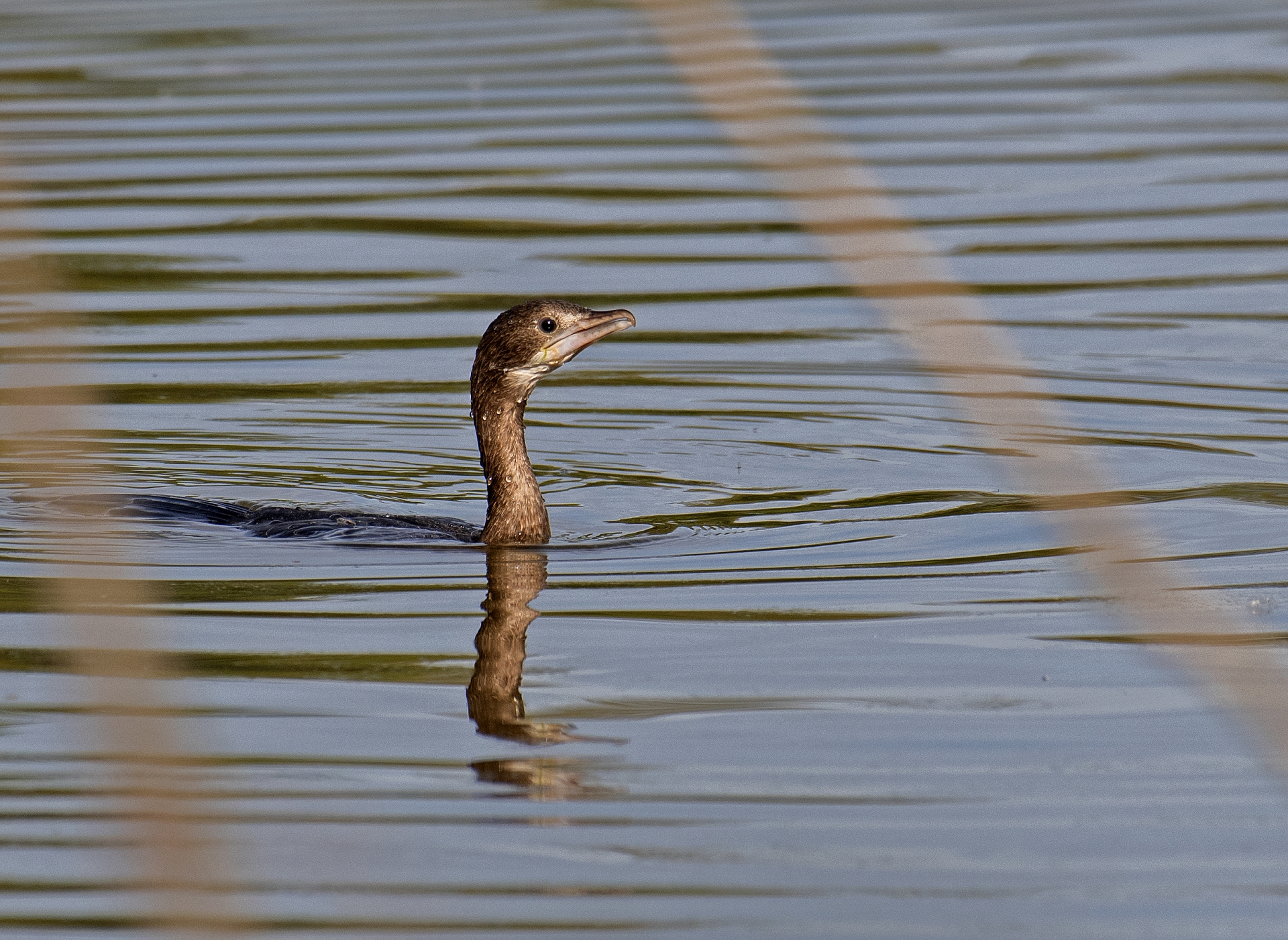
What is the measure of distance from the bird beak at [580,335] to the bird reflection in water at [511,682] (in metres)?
0.77

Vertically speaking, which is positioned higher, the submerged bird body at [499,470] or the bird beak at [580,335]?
the bird beak at [580,335]

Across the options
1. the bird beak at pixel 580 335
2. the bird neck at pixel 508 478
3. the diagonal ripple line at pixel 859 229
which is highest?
the bird beak at pixel 580 335

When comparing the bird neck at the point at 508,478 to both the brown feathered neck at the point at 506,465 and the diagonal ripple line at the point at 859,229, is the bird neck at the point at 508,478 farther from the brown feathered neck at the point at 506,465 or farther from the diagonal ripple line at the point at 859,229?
the diagonal ripple line at the point at 859,229

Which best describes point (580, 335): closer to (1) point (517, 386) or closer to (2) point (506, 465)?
(1) point (517, 386)

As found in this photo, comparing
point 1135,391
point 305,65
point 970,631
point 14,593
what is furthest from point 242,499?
point 305,65

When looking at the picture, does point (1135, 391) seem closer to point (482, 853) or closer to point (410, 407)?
point (410, 407)

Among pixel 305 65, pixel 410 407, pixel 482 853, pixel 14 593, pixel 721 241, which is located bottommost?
pixel 482 853

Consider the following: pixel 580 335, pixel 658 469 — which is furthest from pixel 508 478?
pixel 658 469

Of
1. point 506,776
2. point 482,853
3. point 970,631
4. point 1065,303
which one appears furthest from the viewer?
point 1065,303

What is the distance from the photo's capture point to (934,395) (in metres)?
10.5

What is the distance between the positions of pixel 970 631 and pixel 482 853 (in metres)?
2.31

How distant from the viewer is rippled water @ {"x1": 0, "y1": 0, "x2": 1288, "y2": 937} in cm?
453

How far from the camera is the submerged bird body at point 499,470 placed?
312 inches

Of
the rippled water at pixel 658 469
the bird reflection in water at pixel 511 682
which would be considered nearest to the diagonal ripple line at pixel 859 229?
the rippled water at pixel 658 469
